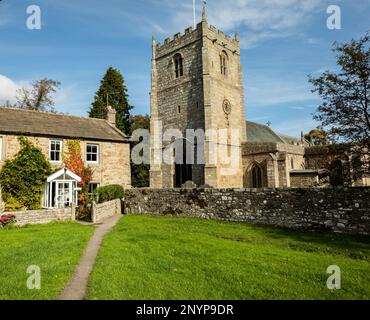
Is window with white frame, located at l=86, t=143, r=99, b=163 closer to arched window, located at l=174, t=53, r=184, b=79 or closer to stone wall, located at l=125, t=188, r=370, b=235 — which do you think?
stone wall, located at l=125, t=188, r=370, b=235

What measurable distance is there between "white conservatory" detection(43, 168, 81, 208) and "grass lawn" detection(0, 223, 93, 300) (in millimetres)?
6047

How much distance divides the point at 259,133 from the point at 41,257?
30.8 metres

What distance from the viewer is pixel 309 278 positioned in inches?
259

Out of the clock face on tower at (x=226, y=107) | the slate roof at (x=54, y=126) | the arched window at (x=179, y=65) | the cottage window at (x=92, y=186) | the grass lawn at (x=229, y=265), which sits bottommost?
the grass lawn at (x=229, y=265)

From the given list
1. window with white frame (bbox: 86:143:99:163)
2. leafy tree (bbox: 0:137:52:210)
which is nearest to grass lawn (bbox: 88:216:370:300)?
leafy tree (bbox: 0:137:52:210)

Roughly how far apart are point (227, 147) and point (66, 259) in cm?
2048

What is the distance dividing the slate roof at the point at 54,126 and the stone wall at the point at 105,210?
223 inches

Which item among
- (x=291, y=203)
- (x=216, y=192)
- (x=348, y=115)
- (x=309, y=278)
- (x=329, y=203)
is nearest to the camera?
(x=309, y=278)

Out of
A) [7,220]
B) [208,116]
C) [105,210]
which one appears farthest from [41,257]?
[208,116]

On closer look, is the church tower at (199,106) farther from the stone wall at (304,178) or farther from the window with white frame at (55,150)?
the window with white frame at (55,150)

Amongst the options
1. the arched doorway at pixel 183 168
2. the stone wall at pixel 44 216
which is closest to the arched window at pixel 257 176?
the arched doorway at pixel 183 168

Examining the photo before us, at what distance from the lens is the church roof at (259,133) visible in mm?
33312

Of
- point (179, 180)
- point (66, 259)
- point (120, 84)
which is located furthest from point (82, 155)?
point (120, 84)
